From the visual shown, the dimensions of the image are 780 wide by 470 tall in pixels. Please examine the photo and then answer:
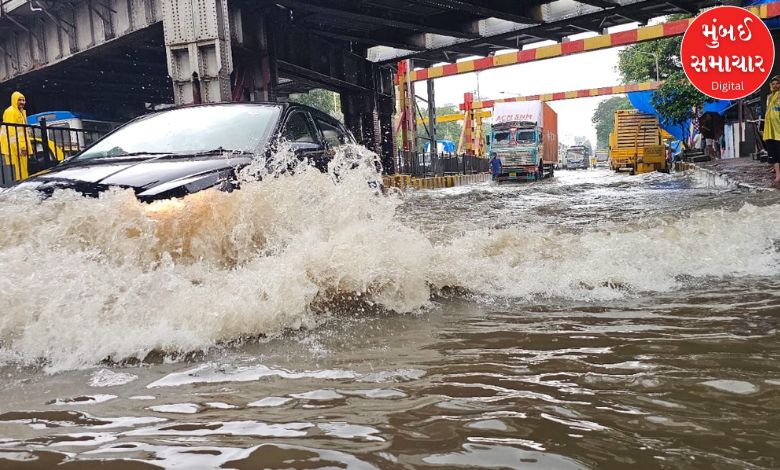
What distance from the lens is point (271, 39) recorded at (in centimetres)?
1314

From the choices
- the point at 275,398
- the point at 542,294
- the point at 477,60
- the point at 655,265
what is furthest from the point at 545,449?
the point at 477,60

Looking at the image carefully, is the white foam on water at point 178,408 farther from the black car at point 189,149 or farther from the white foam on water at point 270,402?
the black car at point 189,149

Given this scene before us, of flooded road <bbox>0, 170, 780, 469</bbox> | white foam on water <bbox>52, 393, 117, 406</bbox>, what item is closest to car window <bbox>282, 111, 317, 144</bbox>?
flooded road <bbox>0, 170, 780, 469</bbox>

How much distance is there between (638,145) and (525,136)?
23.6 ft

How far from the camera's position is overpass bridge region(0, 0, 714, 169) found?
11141 millimetres

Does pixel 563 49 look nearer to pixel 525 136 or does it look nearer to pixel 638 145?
pixel 525 136

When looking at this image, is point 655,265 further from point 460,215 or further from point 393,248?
point 460,215

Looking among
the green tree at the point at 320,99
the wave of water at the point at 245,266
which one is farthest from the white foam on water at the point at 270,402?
the green tree at the point at 320,99

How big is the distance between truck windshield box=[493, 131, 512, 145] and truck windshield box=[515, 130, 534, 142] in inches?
17.1

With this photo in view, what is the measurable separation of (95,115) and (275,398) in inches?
986

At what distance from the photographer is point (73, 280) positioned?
320 cm

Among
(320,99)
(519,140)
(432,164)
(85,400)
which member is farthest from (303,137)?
(320,99)

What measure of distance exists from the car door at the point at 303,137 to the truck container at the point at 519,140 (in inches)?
838

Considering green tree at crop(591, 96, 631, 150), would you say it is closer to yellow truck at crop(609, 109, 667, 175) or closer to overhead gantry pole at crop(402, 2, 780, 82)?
yellow truck at crop(609, 109, 667, 175)
